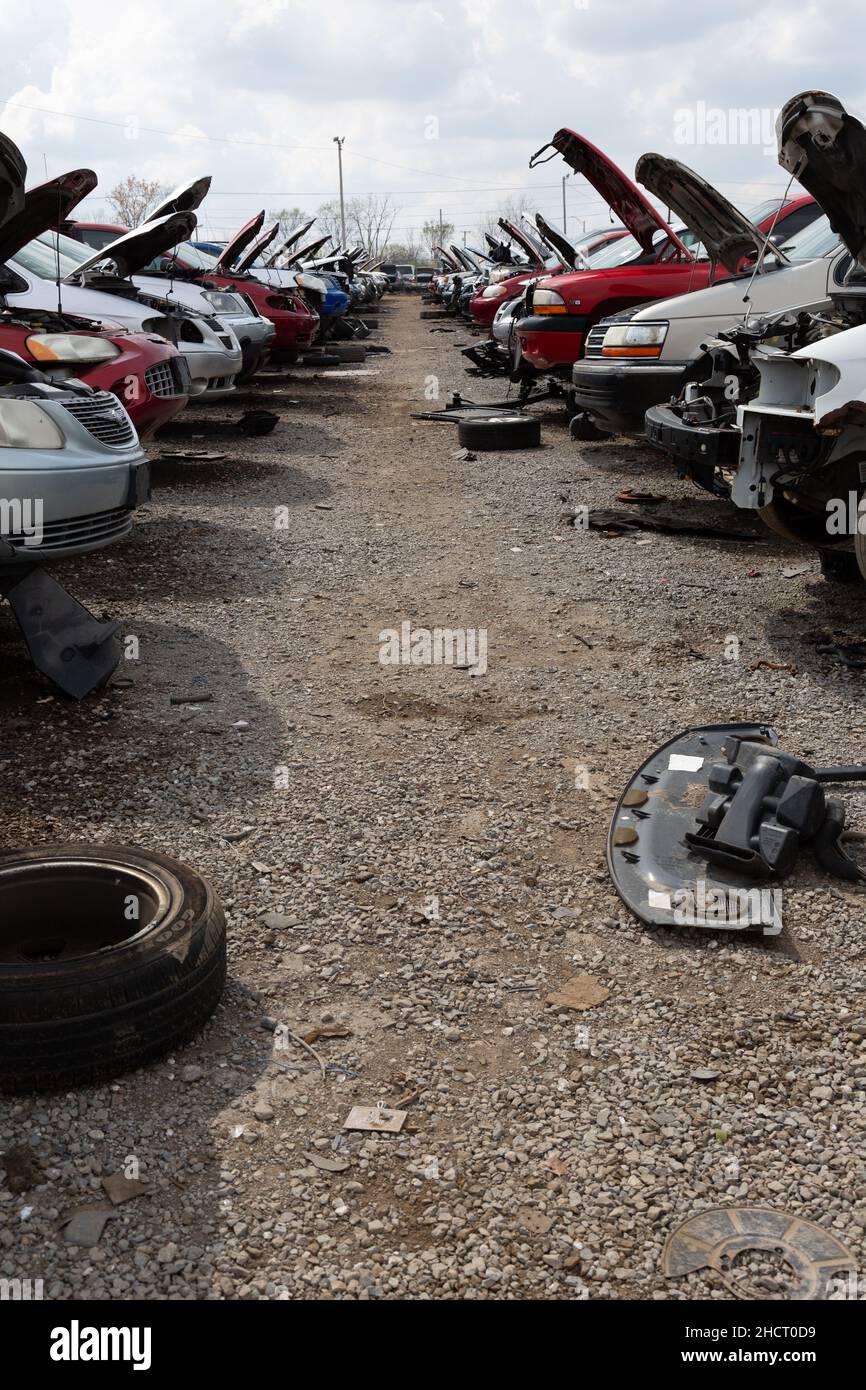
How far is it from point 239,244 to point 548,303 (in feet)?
20.2

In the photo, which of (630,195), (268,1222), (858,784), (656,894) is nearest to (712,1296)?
(268,1222)

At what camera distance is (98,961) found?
101 inches

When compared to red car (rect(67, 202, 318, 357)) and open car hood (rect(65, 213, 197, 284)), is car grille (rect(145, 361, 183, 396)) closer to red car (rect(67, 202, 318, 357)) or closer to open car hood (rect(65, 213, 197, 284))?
open car hood (rect(65, 213, 197, 284))

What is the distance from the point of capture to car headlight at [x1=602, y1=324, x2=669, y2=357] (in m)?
8.72

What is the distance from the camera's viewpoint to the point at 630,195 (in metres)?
9.77

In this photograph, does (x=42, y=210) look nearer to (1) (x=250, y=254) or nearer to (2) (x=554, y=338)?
(2) (x=554, y=338)

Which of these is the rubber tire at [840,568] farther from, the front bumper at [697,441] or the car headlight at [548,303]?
the car headlight at [548,303]

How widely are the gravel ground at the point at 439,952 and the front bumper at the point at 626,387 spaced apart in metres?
2.41

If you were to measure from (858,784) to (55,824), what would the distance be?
2675mm

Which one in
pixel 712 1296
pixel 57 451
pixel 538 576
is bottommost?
pixel 712 1296

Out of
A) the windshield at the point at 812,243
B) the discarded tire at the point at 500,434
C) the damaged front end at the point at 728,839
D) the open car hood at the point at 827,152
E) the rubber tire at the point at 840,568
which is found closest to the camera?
the damaged front end at the point at 728,839

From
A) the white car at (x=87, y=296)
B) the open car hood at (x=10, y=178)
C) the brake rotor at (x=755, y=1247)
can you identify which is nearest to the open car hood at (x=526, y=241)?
the white car at (x=87, y=296)

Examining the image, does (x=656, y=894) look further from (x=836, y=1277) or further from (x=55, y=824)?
(x=55, y=824)

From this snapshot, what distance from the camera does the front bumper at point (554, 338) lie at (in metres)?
11.1
